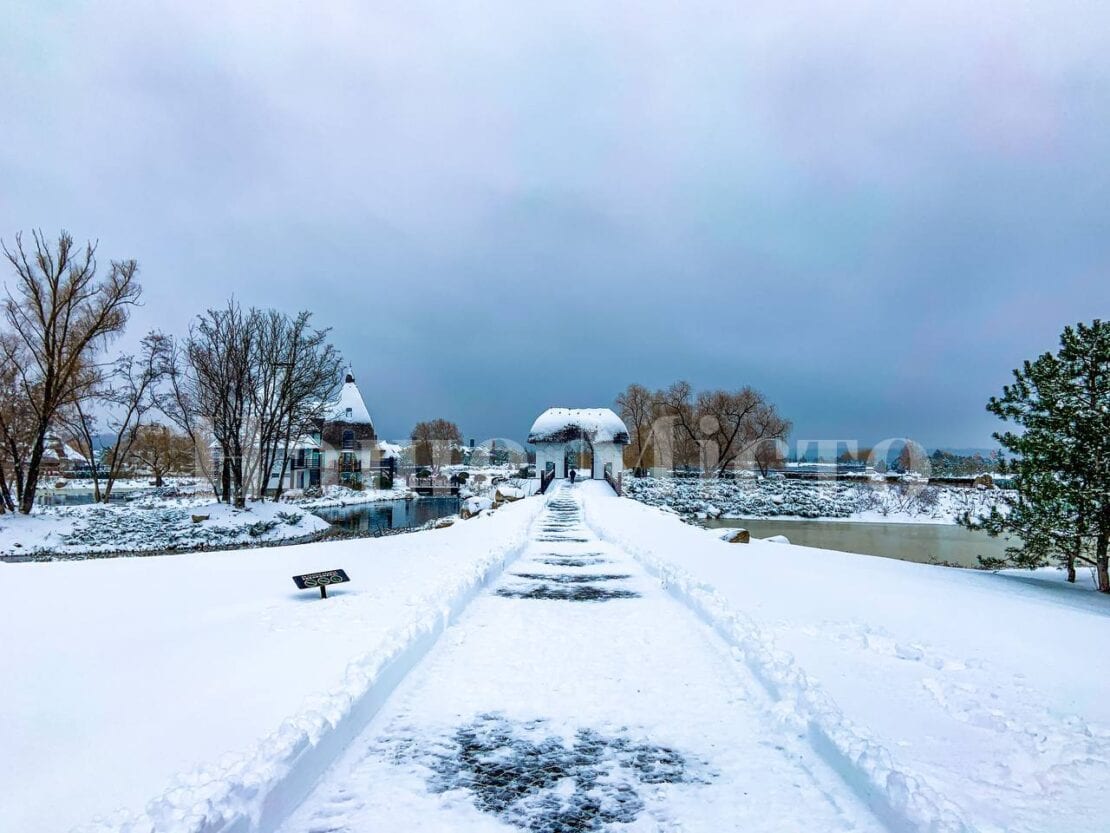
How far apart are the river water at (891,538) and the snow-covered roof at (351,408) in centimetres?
3228

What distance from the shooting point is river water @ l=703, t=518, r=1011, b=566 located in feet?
62.7

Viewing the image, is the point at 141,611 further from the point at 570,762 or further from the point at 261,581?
the point at 570,762

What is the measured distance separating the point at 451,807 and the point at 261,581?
659cm

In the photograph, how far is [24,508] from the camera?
19766mm

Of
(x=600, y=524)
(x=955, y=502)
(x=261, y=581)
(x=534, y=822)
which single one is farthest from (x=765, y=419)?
(x=534, y=822)

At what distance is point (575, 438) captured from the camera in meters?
36.9

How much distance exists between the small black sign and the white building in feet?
93.4

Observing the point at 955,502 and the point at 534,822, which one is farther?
the point at 955,502

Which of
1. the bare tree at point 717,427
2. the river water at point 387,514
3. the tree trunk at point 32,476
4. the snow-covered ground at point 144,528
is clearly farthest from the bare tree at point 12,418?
the bare tree at point 717,427

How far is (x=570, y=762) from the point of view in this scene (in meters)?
3.45

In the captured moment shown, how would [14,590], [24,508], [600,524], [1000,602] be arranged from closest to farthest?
[14,590]
[1000,602]
[600,524]
[24,508]

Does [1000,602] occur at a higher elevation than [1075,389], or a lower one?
lower

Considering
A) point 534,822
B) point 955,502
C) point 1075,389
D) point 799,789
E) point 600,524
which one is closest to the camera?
point 534,822

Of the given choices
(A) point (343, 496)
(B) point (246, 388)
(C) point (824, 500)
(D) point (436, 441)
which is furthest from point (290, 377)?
(D) point (436, 441)
